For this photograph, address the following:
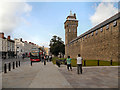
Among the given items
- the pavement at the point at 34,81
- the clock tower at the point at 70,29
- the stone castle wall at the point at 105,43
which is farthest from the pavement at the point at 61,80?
the clock tower at the point at 70,29

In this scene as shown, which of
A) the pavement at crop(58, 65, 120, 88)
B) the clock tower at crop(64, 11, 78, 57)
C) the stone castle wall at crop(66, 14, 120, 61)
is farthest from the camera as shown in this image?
the clock tower at crop(64, 11, 78, 57)

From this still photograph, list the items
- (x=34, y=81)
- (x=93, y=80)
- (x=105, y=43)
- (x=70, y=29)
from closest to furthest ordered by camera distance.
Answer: (x=34, y=81)
(x=93, y=80)
(x=105, y=43)
(x=70, y=29)

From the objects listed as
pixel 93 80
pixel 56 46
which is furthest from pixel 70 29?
pixel 93 80

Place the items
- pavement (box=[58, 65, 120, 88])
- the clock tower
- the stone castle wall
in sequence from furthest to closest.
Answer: the clock tower, the stone castle wall, pavement (box=[58, 65, 120, 88])

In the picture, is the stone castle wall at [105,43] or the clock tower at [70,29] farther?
the clock tower at [70,29]

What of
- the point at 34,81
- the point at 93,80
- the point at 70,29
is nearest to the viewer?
the point at 34,81

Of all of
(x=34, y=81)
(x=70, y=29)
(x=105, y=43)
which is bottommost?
(x=34, y=81)

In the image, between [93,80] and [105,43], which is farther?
[105,43]

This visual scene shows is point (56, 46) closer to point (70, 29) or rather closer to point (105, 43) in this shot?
point (70, 29)

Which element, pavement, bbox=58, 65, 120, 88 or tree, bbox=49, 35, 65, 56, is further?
tree, bbox=49, 35, 65, 56

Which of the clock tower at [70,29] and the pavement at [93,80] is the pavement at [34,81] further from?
the clock tower at [70,29]

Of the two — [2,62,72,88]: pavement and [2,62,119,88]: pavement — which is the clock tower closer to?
[2,62,119,88]: pavement

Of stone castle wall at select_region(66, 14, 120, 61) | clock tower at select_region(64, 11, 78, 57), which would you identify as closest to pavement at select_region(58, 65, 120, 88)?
stone castle wall at select_region(66, 14, 120, 61)

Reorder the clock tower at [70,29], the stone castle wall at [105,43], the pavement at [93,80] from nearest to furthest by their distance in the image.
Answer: the pavement at [93,80]
the stone castle wall at [105,43]
the clock tower at [70,29]
